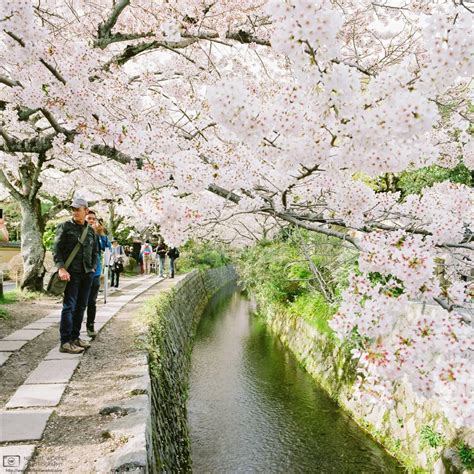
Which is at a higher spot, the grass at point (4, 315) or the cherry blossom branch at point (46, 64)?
the cherry blossom branch at point (46, 64)

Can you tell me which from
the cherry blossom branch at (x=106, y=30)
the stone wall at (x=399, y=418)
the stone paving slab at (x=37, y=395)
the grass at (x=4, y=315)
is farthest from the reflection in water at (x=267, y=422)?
the cherry blossom branch at (x=106, y=30)

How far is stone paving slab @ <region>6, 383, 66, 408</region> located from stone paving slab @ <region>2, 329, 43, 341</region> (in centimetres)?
179

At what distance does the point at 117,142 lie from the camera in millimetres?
3270

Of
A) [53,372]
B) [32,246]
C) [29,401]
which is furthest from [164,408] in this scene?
[32,246]

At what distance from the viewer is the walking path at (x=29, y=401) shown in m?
2.60

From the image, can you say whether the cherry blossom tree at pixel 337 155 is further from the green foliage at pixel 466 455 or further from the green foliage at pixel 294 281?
the green foliage at pixel 294 281

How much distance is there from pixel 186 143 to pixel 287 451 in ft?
→ 15.1

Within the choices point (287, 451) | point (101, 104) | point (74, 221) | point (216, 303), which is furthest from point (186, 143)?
point (216, 303)

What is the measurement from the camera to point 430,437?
4.94 meters

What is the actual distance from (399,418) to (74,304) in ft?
15.4

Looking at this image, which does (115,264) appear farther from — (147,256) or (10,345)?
(147,256)

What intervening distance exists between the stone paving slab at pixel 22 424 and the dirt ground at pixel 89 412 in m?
0.06

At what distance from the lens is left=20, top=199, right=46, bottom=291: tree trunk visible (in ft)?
28.9

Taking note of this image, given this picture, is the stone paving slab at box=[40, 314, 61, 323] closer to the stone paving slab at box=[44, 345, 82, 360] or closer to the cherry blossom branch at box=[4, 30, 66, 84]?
the stone paving slab at box=[44, 345, 82, 360]
